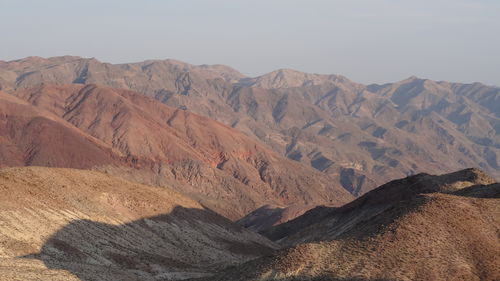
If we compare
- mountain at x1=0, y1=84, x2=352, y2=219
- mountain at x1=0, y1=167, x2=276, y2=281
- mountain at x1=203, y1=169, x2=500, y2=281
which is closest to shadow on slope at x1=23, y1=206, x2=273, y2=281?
mountain at x1=0, y1=167, x2=276, y2=281

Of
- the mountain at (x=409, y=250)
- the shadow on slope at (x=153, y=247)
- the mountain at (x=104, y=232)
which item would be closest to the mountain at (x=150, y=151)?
the shadow on slope at (x=153, y=247)

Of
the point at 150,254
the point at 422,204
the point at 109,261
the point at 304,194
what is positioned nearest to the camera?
the point at 422,204

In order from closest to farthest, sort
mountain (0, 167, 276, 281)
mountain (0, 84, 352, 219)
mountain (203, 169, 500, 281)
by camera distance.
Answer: mountain (203, 169, 500, 281), mountain (0, 167, 276, 281), mountain (0, 84, 352, 219)

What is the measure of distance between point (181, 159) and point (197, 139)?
22442 millimetres

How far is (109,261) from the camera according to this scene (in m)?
53.5

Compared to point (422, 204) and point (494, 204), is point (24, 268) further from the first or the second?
point (494, 204)

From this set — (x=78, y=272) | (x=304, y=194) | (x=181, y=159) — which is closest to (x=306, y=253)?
(x=78, y=272)

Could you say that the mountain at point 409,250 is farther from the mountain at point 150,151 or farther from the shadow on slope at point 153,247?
the mountain at point 150,151

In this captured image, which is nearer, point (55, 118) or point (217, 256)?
point (217, 256)

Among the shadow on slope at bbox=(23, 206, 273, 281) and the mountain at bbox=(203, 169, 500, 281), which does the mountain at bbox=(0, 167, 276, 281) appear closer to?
the shadow on slope at bbox=(23, 206, 273, 281)

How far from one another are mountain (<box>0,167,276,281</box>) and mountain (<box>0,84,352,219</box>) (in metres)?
58.3

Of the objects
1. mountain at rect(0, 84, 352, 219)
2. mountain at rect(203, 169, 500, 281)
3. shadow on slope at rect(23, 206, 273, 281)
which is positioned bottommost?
mountain at rect(0, 84, 352, 219)

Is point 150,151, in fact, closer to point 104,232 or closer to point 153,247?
point 153,247

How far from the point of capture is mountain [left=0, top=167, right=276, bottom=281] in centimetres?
4784
